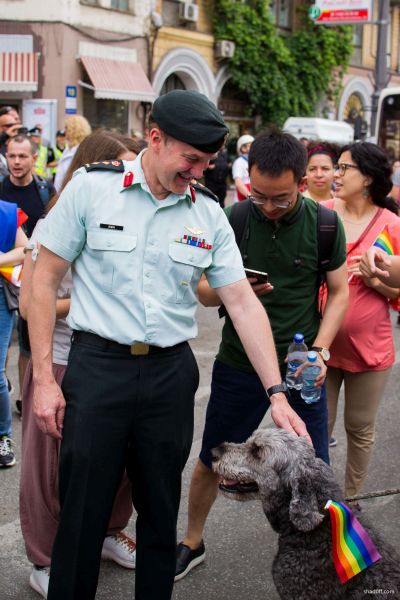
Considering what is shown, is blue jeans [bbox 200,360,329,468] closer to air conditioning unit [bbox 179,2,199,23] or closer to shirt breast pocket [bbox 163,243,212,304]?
shirt breast pocket [bbox 163,243,212,304]

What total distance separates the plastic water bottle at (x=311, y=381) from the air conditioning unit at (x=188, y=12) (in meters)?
21.0

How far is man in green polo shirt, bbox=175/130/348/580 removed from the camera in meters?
3.49

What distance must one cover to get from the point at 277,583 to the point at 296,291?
1.31 m

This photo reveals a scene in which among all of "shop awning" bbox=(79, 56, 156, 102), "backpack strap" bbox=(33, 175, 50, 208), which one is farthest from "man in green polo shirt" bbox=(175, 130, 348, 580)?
"shop awning" bbox=(79, 56, 156, 102)

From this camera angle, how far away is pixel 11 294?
487cm

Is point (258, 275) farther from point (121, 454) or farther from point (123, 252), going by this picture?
point (121, 454)

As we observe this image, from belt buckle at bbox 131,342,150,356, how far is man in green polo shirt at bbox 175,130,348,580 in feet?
2.69

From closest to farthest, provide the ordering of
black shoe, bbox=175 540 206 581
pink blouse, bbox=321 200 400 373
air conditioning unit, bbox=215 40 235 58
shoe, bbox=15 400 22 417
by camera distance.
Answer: black shoe, bbox=175 540 206 581, pink blouse, bbox=321 200 400 373, shoe, bbox=15 400 22 417, air conditioning unit, bbox=215 40 235 58

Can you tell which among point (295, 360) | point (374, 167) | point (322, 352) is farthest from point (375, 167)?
point (295, 360)

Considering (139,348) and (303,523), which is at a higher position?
(139,348)

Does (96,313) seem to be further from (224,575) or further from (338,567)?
(224,575)

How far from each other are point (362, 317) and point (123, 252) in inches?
74.0

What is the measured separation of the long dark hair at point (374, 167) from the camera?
4.15m

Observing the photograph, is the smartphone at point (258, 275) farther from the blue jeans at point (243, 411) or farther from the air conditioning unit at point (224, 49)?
the air conditioning unit at point (224, 49)
